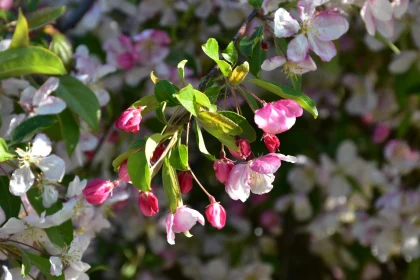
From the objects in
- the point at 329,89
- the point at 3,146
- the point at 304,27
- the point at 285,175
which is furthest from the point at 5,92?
the point at 329,89

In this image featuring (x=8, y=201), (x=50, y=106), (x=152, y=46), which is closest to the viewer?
(x=8, y=201)

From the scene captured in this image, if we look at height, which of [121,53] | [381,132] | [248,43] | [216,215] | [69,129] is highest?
[248,43]

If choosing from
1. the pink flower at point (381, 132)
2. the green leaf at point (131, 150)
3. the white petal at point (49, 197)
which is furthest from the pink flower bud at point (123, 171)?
the pink flower at point (381, 132)

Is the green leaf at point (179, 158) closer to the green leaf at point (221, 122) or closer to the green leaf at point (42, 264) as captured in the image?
the green leaf at point (221, 122)

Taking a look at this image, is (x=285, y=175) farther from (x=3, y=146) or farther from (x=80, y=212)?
(x=3, y=146)

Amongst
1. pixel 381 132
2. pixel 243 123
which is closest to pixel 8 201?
pixel 243 123

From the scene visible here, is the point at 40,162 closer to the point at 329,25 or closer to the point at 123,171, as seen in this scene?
the point at 123,171
